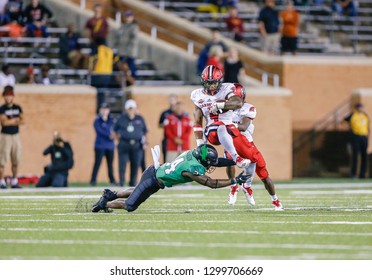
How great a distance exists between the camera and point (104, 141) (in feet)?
80.3

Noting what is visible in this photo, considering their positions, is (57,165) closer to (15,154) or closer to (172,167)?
(15,154)

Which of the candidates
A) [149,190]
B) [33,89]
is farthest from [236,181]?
[33,89]

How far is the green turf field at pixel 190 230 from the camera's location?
35.1ft

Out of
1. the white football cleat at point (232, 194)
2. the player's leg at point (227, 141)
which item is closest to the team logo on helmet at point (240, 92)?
the player's leg at point (227, 141)

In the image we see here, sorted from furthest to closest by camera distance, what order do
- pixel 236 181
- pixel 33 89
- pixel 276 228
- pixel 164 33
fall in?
pixel 164 33 → pixel 33 89 → pixel 236 181 → pixel 276 228

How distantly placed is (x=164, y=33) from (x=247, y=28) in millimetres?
2477

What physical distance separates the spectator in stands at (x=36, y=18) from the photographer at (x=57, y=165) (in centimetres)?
519

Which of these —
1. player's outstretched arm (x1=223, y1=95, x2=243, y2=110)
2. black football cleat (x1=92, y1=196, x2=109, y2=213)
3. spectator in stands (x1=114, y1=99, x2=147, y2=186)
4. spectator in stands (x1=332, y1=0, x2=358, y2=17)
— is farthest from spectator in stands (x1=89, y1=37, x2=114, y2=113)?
black football cleat (x1=92, y1=196, x2=109, y2=213)

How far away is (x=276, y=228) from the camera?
1268 centimetres

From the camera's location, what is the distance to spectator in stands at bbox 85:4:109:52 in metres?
26.8

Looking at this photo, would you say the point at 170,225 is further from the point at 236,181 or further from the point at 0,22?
the point at 0,22

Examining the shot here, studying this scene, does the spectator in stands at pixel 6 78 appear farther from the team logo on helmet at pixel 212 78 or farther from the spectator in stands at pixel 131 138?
the team logo on helmet at pixel 212 78

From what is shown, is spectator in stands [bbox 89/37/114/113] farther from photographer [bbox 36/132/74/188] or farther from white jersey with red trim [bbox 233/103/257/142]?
white jersey with red trim [bbox 233/103/257/142]

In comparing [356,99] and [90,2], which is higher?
[90,2]
